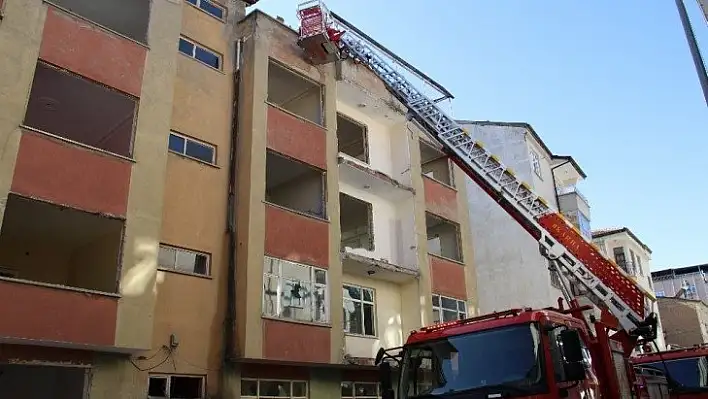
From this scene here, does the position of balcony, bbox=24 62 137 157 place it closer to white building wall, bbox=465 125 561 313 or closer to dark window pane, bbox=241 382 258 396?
dark window pane, bbox=241 382 258 396

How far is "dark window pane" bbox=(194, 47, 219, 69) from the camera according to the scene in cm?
1639

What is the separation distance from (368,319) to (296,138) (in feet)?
19.5

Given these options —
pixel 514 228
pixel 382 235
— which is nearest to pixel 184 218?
pixel 382 235

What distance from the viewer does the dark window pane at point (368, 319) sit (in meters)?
18.3

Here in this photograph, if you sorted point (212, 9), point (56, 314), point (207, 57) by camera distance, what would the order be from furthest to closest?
point (212, 9)
point (207, 57)
point (56, 314)

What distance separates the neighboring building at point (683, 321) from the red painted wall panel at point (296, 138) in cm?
3545

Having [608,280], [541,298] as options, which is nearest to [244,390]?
[608,280]

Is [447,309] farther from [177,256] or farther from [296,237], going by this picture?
[177,256]

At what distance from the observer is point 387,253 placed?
65.2 ft

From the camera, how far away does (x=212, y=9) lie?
17.5 metres

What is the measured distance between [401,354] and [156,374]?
5961 millimetres

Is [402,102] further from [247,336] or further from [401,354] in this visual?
[401,354]

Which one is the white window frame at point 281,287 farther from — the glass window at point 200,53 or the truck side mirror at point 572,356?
the truck side mirror at point 572,356

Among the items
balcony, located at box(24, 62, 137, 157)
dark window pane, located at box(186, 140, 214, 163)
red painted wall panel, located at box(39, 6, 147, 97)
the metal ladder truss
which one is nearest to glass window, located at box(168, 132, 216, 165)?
dark window pane, located at box(186, 140, 214, 163)
